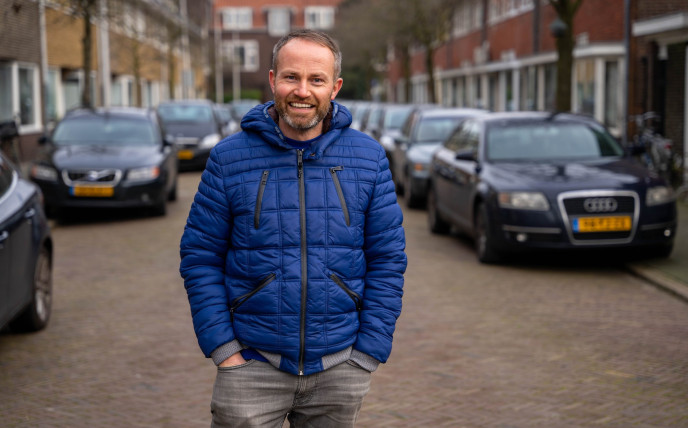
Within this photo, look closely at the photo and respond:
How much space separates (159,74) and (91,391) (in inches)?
1754

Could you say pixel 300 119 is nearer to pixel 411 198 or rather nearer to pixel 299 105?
pixel 299 105

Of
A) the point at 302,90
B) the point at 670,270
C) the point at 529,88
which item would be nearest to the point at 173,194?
the point at 670,270

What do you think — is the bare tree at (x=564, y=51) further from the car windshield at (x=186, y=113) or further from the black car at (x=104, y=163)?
the car windshield at (x=186, y=113)

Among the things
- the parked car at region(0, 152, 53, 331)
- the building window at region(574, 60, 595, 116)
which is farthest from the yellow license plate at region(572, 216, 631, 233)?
the building window at region(574, 60, 595, 116)

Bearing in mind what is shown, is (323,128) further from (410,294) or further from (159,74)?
(159,74)

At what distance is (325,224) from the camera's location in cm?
271

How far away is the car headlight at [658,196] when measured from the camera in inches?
351

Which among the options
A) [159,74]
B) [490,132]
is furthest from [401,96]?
[490,132]

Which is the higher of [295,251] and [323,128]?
[323,128]

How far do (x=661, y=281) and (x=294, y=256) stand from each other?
245 inches

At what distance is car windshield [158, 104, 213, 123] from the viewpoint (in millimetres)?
22562

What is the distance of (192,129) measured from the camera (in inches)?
862

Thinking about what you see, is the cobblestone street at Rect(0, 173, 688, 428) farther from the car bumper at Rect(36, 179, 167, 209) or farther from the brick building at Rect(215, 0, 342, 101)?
the brick building at Rect(215, 0, 342, 101)

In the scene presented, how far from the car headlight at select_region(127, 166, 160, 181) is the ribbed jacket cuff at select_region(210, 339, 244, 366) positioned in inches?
421
